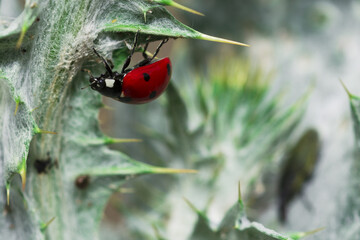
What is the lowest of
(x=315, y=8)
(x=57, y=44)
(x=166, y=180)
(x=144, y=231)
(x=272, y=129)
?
(x=144, y=231)

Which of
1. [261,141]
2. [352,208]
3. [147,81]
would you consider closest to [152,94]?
[147,81]

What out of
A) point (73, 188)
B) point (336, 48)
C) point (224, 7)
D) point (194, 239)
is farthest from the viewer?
point (224, 7)

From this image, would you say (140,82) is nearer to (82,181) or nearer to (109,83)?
(109,83)

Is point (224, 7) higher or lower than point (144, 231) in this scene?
higher

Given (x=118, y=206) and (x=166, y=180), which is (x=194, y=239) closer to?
(x=166, y=180)

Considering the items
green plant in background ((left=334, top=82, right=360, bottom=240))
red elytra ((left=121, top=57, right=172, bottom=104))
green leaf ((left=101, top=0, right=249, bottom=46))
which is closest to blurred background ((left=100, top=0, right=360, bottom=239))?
green plant in background ((left=334, top=82, right=360, bottom=240))

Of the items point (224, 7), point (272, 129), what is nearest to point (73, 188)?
point (272, 129)

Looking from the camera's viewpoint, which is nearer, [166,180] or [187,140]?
[187,140]
